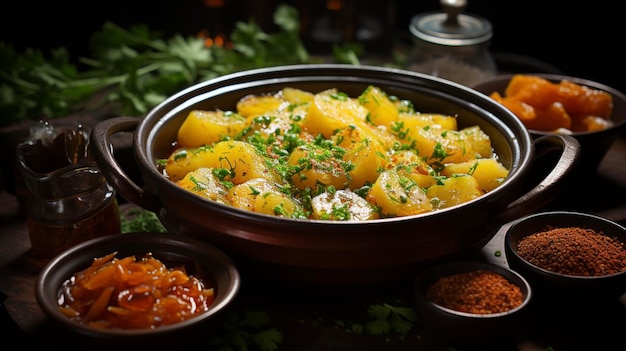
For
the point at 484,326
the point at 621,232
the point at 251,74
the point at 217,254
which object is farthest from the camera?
the point at 251,74

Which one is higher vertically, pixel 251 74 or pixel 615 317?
pixel 251 74

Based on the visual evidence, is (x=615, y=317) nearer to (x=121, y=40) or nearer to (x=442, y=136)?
(x=442, y=136)

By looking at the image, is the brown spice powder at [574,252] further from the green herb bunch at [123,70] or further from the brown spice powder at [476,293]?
the green herb bunch at [123,70]

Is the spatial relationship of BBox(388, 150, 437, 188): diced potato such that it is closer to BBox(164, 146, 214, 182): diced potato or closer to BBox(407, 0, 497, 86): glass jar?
BBox(164, 146, 214, 182): diced potato

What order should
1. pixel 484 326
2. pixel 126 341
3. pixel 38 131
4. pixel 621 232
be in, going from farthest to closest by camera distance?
pixel 38 131 → pixel 621 232 → pixel 484 326 → pixel 126 341

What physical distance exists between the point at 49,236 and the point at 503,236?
172 cm

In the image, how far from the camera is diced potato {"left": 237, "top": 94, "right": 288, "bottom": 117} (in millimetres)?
3230

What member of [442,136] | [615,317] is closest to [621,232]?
[615,317]

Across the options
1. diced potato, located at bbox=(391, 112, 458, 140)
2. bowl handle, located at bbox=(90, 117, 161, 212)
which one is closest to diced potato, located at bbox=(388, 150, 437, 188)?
diced potato, located at bbox=(391, 112, 458, 140)

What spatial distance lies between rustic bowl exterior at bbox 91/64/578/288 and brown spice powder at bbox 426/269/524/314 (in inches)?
4.2

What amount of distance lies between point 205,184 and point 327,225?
1.88ft

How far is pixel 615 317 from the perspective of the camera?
253cm

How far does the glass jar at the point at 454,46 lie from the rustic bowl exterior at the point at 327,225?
3.76 feet

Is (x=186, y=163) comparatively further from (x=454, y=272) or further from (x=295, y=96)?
(x=454, y=272)
